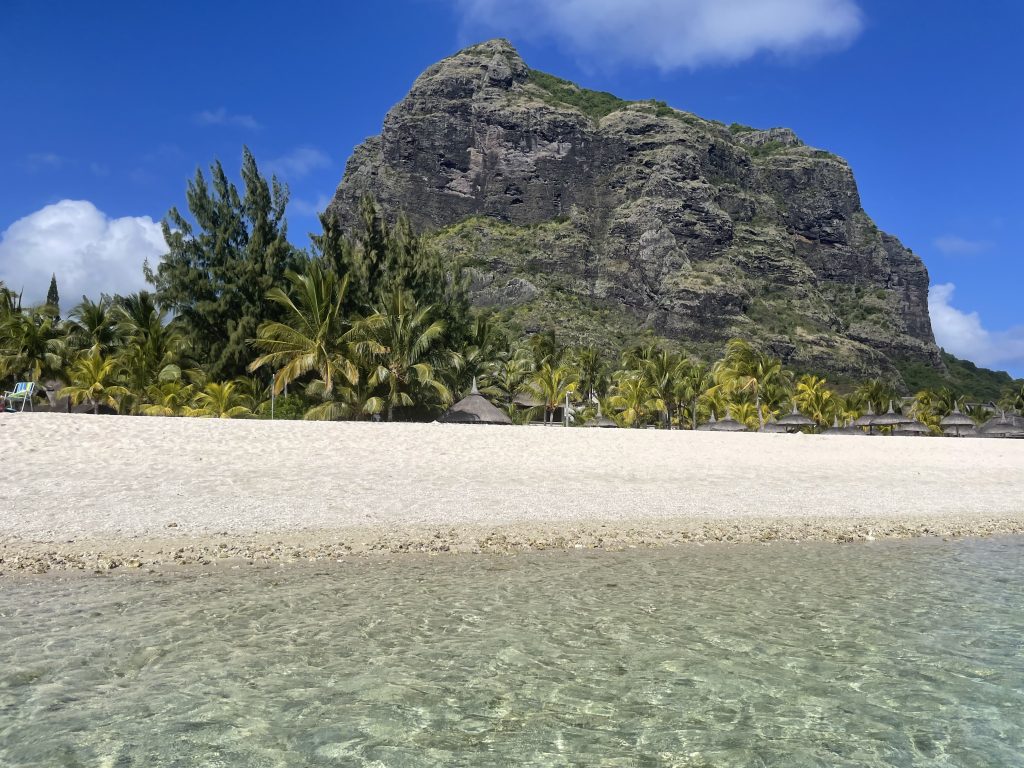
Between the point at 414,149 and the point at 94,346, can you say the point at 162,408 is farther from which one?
the point at 414,149

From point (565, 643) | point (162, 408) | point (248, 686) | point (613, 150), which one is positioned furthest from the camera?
point (613, 150)

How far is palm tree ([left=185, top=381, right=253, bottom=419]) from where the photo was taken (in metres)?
24.8

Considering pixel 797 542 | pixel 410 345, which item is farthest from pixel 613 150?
pixel 797 542

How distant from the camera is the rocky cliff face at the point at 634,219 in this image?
12375 centimetres

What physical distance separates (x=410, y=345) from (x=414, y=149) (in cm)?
14285

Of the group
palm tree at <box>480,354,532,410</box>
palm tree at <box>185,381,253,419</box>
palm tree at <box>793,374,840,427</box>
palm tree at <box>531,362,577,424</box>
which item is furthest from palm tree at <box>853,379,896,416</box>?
palm tree at <box>185,381,253,419</box>

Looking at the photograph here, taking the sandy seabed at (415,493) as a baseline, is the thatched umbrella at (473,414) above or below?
above

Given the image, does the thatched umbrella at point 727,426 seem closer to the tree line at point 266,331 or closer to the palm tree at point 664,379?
the palm tree at point 664,379

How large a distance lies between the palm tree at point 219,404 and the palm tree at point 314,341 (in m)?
1.55

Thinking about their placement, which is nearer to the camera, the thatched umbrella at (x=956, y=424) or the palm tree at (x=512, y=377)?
the palm tree at (x=512, y=377)

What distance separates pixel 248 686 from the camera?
484cm

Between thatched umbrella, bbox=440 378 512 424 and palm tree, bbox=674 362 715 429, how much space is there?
20.6m

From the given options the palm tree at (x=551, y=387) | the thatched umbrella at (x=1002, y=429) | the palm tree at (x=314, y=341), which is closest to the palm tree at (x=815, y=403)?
the thatched umbrella at (x=1002, y=429)

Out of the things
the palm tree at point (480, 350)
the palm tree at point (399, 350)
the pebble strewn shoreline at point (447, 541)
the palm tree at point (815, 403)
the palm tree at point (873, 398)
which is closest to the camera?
the pebble strewn shoreline at point (447, 541)
